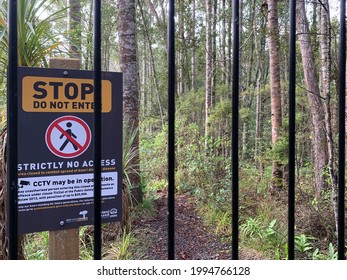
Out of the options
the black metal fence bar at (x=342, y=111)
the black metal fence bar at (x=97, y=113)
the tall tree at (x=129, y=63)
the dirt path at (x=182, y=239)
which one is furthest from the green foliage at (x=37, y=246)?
the black metal fence bar at (x=342, y=111)

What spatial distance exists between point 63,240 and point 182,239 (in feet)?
9.20

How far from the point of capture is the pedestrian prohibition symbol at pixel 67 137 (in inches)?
48.8

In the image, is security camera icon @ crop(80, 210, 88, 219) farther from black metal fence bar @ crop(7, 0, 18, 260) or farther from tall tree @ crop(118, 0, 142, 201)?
tall tree @ crop(118, 0, 142, 201)

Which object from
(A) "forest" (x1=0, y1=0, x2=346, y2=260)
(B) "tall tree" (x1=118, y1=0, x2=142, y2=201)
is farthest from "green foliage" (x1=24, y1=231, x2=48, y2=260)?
(B) "tall tree" (x1=118, y1=0, x2=142, y2=201)

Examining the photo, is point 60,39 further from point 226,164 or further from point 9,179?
point 226,164

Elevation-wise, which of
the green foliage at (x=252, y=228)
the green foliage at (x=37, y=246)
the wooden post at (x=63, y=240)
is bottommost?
the green foliage at (x=252, y=228)

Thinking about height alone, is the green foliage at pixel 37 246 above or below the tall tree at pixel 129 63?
below

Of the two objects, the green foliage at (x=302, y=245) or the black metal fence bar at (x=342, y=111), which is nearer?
the black metal fence bar at (x=342, y=111)

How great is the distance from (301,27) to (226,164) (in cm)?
268

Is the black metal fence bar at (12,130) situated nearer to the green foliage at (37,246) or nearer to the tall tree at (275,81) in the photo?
the green foliage at (37,246)

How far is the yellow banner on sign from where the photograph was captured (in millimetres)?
1197

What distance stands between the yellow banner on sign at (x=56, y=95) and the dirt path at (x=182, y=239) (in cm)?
250

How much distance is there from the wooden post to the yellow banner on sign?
0.67ft

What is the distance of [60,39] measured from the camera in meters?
2.14
